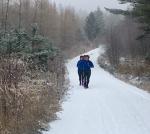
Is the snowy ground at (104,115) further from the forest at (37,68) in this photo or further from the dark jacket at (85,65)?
the dark jacket at (85,65)

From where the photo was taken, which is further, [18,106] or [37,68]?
[37,68]

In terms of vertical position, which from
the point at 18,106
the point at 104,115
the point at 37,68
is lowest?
the point at 104,115

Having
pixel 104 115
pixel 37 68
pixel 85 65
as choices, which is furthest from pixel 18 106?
pixel 85 65

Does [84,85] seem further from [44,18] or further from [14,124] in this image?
[44,18]

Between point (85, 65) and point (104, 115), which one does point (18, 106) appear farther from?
point (85, 65)

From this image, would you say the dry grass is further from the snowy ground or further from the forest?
the snowy ground

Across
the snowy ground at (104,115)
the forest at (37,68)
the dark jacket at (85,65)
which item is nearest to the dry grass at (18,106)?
the forest at (37,68)

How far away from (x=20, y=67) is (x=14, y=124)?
1724mm

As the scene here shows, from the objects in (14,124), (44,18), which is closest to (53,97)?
(14,124)

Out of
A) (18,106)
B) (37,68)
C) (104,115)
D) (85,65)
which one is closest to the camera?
(18,106)

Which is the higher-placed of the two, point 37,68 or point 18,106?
point 37,68

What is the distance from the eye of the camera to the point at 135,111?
12609mm

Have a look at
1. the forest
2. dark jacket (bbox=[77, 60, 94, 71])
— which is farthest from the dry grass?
dark jacket (bbox=[77, 60, 94, 71])

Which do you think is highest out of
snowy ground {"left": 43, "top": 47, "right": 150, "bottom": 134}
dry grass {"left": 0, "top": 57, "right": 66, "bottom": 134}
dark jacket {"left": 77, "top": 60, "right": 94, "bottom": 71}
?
dark jacket {"left": 77, "top": 60, "right": 94, "bottom": 71}
